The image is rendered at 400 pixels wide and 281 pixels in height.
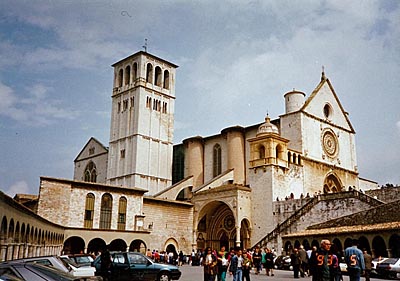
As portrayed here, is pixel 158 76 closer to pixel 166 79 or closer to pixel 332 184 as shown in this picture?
pixel 166 79

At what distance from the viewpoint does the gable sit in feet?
188

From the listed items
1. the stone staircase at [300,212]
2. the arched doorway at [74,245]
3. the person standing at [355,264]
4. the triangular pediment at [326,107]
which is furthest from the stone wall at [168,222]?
the person standing at [355,264]

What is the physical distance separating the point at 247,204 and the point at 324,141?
11.5 meters

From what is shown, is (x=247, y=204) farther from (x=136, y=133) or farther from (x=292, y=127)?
(x=136, y=133)

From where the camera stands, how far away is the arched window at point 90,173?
189 feet

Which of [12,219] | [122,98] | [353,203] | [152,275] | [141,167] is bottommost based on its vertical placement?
[152,275]

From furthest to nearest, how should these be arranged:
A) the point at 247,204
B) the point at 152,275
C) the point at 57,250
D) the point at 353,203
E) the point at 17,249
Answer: the point at 247,204, the point at 353,203, the point at 57,250, the point at 17,249, the point at 152,275

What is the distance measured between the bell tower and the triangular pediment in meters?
18.2

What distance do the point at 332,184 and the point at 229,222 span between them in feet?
37.3

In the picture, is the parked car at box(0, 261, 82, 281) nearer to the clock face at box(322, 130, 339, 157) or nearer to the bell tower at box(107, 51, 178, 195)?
the clock face at box(322, 130, 339, 157)

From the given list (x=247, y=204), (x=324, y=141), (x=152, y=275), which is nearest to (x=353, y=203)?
(x=247, y=204)

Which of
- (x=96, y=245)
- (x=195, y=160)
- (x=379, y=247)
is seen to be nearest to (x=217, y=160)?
(x=195, y=160)

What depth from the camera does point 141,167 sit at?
5053 cm

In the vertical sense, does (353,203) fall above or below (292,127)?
below
